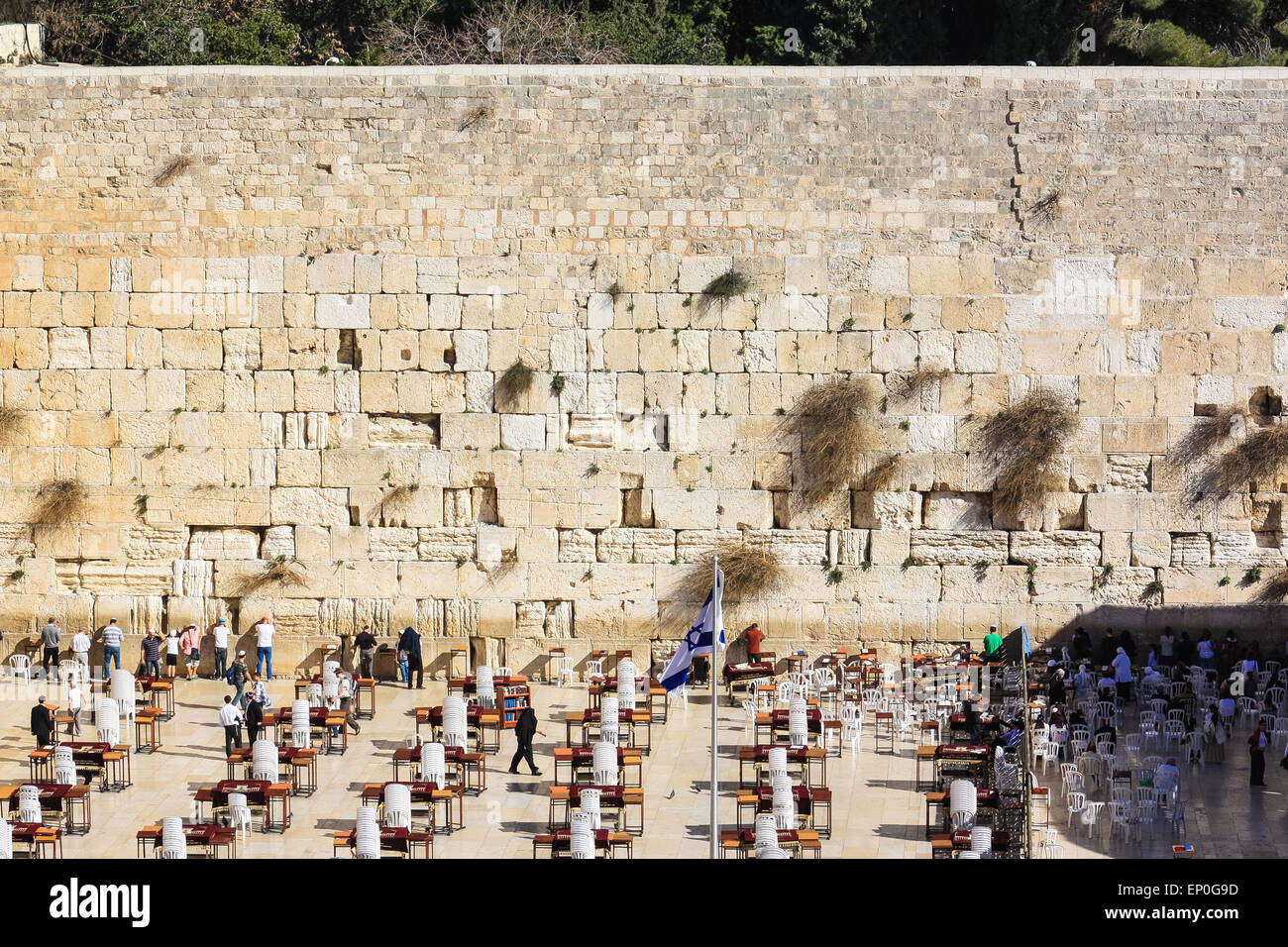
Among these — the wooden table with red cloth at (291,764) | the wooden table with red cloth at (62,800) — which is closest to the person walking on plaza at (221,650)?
the wooden table with red cloth at (291,764)

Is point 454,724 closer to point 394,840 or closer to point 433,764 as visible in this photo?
point 433,764

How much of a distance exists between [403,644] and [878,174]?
25.6 ft

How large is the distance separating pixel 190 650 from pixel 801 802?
8835 millimetres

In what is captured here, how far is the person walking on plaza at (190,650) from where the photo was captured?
22.5 metres

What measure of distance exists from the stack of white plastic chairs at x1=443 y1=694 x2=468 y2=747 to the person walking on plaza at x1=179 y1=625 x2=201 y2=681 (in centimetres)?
489

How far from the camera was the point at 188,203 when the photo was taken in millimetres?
22891

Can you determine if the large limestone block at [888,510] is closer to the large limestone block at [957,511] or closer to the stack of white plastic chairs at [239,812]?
the large limestone block at [957,511]

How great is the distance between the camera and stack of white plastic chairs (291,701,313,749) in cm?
1886

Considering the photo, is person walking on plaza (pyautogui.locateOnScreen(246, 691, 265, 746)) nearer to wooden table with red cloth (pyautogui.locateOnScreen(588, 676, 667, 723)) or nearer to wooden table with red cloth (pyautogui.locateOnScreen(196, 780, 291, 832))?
wooden table with red cloth (pyautogui.locateOnScreen(196, 780, 291, 832))

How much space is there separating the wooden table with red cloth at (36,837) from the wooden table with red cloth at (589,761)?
14.9 feet

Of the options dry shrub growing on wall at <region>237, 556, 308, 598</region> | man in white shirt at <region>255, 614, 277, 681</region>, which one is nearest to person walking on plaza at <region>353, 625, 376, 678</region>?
man in white shirt at <region>255, 614, 277, 681</region>
